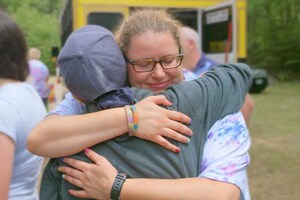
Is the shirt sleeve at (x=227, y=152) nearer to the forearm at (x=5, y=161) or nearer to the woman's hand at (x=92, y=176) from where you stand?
the woman's hand at (x=92, y=176)

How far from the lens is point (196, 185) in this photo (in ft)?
4.55

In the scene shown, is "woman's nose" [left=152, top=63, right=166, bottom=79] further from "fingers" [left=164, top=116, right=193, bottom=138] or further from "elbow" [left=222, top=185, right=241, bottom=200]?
"elbow" [left=222, top=185, right=241, bottom=200]

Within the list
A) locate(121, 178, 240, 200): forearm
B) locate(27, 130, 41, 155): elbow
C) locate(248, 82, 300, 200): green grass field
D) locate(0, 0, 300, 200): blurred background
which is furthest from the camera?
locate(0, 0, 300, 200): blurred background

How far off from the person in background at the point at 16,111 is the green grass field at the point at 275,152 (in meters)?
4.14

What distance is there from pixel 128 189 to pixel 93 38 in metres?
0.44

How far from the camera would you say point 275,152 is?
830 cm

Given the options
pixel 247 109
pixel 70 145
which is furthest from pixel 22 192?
pixel 247 109

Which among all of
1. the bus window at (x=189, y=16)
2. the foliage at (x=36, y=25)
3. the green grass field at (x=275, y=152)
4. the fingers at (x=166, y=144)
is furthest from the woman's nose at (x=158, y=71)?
the foliage at (x=36, y=25)

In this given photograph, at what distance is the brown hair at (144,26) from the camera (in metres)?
1.56

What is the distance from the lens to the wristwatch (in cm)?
142

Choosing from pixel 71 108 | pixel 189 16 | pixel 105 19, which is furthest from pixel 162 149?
pixel 189 16

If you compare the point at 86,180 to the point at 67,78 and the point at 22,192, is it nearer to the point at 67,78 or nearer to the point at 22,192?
the point at 67,78

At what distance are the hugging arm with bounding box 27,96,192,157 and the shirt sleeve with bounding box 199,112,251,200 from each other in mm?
86

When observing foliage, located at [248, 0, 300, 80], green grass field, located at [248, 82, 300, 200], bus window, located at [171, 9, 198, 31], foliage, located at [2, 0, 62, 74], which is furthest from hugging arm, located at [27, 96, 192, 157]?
foliage, located at [2, 0, 62, 74]
